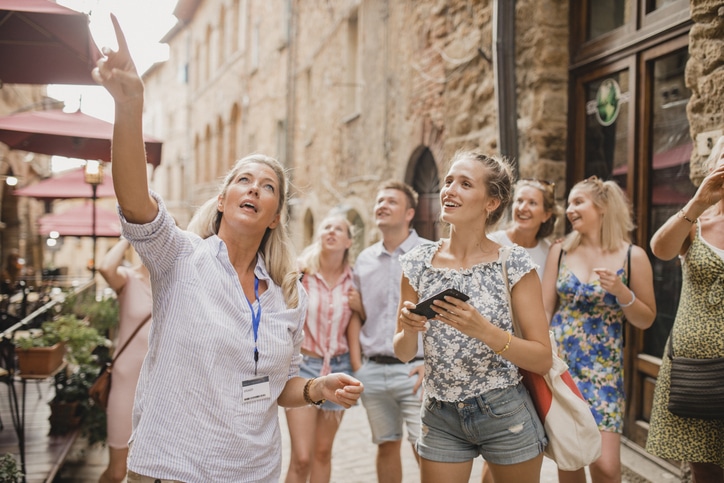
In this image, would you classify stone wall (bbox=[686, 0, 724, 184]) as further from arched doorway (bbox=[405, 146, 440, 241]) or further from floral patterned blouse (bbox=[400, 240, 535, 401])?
arched doorway (bbox=[405, 146, 440, 241])

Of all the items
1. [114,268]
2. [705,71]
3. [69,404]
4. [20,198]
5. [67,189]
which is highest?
[705,71]

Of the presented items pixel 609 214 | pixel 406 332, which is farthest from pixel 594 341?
pixel 406 332

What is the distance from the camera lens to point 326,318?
3953 mm

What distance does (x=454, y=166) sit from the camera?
2639mm

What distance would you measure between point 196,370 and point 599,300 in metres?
2.21

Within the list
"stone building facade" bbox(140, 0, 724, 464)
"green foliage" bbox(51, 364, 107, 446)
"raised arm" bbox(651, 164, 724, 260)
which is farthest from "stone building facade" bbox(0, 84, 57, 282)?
"raised arm" bbox(651, 164, 724, 260)

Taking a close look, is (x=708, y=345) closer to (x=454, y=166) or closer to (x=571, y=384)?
(x=571, y=384)

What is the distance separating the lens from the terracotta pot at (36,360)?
4.61 m

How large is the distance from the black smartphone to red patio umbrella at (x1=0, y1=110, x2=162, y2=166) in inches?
129

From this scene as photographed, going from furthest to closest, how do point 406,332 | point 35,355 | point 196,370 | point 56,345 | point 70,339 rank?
point 70,339 < point 56,345 < point 35,355 < point 406,332 < point 196,370

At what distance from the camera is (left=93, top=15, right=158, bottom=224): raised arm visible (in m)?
1.64

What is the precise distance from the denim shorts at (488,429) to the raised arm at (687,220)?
3.43ft

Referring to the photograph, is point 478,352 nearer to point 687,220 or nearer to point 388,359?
point 687,220

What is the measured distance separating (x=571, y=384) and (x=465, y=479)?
1.82 feet
